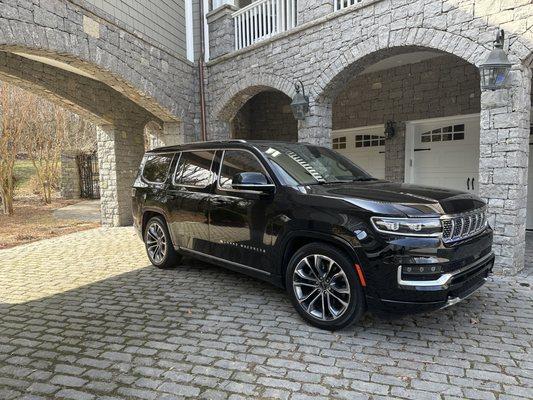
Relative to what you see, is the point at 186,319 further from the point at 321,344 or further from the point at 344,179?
the point at 344,179

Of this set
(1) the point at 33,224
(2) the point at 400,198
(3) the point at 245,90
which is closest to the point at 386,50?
(3) the point at 245,90

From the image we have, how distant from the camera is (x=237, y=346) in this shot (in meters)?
3.17

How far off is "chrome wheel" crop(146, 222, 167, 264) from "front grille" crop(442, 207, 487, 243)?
372 cm

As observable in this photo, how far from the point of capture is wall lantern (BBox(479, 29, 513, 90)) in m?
4.57

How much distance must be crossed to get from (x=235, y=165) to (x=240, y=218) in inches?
24.8

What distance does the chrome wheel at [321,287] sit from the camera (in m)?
3.31

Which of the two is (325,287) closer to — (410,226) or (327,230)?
(327,230)

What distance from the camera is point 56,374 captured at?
2797 mm

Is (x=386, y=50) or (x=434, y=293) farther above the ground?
(x=386, y=50)

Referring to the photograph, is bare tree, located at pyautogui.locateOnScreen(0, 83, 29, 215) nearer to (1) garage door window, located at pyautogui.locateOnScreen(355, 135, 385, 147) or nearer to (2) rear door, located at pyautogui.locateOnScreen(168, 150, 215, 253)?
(2) rear door, located at pyautogui.locateOnScreen(168, 150, 215, 253)

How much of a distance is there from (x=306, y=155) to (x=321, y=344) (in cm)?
206

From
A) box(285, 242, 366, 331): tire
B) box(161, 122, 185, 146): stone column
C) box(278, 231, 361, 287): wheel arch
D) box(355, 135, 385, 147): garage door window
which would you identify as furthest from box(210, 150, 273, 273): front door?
box(355, 135, 385, 147): garage door window

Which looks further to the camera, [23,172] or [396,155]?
[23,172]

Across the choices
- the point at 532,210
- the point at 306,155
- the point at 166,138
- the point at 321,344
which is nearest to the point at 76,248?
the point at 166,138
